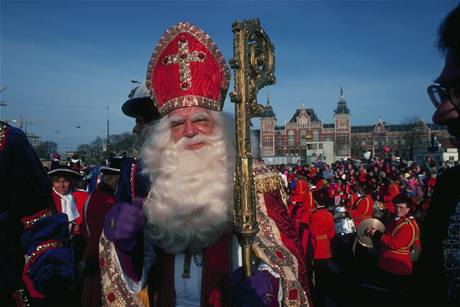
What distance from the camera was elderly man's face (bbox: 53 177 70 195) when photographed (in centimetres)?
621

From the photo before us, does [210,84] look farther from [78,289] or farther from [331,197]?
[331,197]

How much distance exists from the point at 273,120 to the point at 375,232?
97.4 metres


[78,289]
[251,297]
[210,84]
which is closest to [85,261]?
[78,289]

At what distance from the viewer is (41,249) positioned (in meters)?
1.98

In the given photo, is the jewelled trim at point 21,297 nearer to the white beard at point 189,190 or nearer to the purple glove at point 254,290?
the white beard at point 189,190

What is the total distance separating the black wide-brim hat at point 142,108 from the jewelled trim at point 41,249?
1.84m

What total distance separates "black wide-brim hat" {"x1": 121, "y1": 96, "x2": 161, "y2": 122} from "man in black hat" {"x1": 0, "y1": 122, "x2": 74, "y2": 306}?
1651 mm

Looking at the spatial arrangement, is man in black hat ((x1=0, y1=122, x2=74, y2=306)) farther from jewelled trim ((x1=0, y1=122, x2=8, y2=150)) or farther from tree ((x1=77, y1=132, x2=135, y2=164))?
tree ((x1=77, y1=132, x2=135, y2=164))

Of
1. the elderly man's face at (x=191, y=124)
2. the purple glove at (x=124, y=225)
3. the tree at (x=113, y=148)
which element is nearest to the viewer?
the purple glove at (x=124, y=225)

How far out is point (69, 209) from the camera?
614 centimetres

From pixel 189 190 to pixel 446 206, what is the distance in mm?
1439

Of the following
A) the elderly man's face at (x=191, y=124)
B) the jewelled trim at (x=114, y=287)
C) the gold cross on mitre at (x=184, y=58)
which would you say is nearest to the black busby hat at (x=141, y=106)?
the gold cross on mitre at (x=184, y=58)

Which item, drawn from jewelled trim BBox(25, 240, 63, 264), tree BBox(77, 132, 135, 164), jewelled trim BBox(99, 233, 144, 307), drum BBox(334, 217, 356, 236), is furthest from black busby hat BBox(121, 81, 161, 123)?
drum BBox(334, 217, 356, 236)

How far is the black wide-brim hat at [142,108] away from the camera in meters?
3.64
